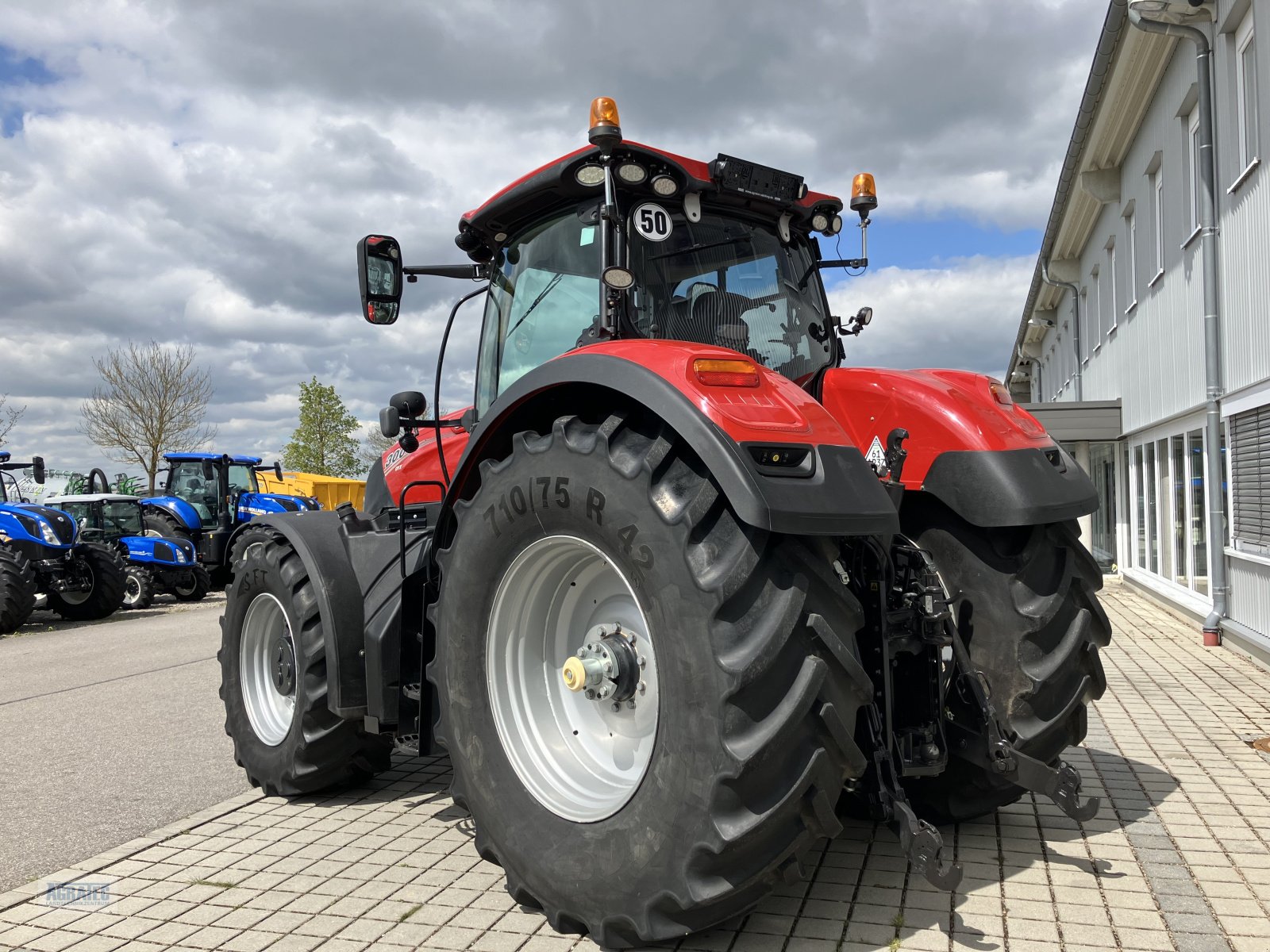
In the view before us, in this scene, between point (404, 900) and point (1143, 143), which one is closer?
point (404, 900)

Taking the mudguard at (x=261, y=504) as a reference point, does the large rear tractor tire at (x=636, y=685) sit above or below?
below

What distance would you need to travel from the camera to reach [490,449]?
345 centimetres

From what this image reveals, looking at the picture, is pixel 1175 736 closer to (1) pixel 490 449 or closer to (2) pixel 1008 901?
(2) pixel 1008 901

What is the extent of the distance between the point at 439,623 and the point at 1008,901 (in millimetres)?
2027

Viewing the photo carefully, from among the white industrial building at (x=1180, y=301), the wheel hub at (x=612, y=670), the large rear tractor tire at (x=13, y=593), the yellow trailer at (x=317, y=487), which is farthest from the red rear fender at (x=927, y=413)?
the yellow trailer at (x=317, y=487)

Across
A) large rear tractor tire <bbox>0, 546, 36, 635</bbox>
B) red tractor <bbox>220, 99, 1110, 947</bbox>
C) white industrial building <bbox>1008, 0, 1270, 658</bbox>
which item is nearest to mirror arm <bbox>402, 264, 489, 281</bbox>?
red tractor <bbox>220, 99, 1110, 947</bbox>

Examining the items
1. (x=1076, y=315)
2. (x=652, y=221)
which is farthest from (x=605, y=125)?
(x=1076, y=315)

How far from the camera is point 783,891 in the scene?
333 cm

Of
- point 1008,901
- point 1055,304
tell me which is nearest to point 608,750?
point 1008,901

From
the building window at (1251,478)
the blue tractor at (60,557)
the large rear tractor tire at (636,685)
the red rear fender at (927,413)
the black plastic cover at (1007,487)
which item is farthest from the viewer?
the blue tractor at (60,557)

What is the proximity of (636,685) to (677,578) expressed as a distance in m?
0.60

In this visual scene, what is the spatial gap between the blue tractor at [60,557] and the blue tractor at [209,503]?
2970 millimetres

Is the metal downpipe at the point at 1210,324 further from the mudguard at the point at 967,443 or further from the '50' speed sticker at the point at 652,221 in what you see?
the '50' speed sticker at the point at 652,221

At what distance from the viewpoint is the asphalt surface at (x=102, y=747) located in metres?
4.40
